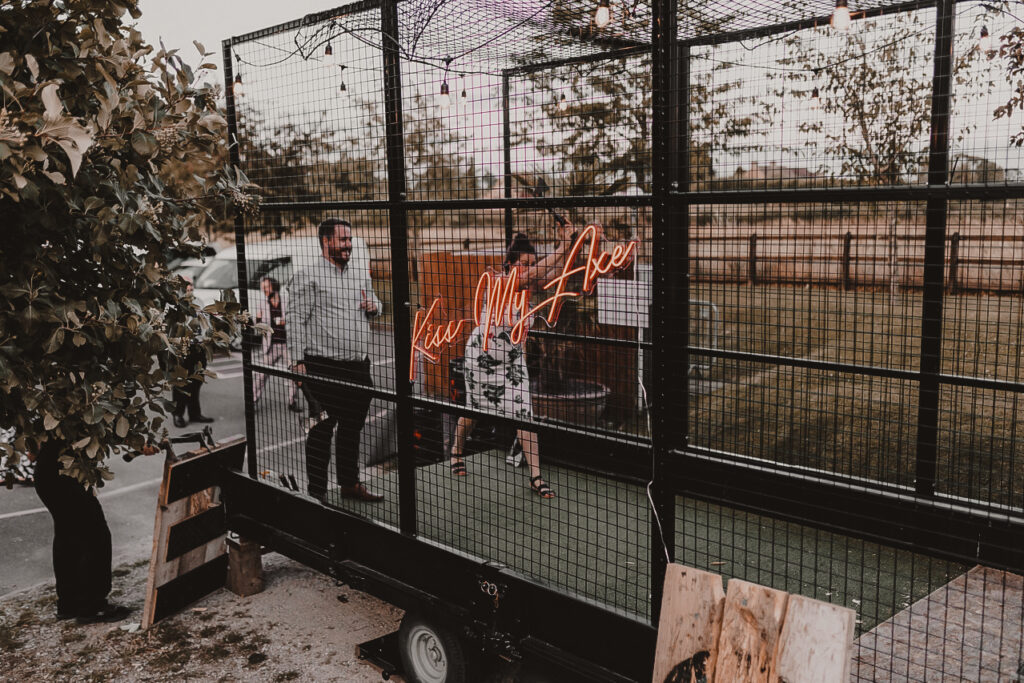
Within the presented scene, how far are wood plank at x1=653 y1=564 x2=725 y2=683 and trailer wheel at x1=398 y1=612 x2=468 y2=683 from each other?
157 cm

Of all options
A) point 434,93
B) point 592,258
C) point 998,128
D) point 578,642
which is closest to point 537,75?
point 434,93

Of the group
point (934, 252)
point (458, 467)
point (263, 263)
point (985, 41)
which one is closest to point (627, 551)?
point (458, 467)

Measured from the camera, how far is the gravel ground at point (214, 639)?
445cm

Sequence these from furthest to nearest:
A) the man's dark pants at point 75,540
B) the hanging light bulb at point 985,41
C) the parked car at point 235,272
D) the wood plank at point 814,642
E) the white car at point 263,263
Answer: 1. the parked car at point 235,272
2. the white car at point 263,263
3. the man's dark pants at point 75,540
4. the hanging light bulb at point 985,41
5. the wood plank at point 814,642

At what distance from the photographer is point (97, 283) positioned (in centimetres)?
350

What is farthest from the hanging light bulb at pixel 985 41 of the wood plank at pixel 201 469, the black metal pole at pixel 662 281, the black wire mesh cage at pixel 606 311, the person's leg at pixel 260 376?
the wood plank at pixel 201 469

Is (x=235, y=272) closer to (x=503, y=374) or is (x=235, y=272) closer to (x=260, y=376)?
(x=260, y=376)

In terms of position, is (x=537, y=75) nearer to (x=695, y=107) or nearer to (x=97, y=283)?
(x=695, y=107)

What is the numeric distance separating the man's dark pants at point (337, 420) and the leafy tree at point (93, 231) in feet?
4.16

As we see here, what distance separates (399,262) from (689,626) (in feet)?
7.84

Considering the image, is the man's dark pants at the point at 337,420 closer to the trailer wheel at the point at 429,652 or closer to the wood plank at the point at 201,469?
the wood plank at the point at 201,469

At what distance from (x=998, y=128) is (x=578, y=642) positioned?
4497 mm

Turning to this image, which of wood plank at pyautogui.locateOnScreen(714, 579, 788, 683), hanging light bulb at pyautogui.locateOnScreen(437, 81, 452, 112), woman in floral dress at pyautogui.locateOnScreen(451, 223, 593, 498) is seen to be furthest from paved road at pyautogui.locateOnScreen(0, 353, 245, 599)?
wood plank at pyautogui.locateOnScreen(714, 579, 788, 683)

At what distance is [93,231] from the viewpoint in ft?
10.2
